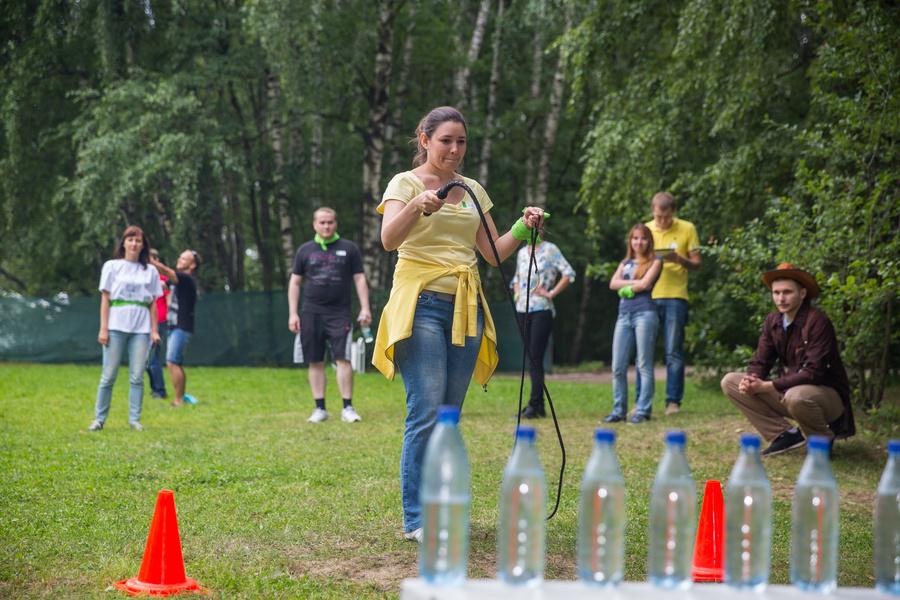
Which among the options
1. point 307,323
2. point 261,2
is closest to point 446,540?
point 307,323

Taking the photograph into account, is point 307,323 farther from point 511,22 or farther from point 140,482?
point 511,22

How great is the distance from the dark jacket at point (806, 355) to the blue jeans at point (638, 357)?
240 cm

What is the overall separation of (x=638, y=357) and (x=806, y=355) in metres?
3.01

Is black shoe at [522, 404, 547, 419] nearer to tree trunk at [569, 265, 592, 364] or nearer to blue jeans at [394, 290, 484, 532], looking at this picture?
blue jeans at [394, 290, 484, 532]

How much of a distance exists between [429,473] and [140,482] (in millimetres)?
5093

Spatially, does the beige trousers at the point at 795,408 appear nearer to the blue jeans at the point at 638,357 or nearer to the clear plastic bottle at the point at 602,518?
the blue jeans at the point at 638,357

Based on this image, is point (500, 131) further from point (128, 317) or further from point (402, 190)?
point (402, 190)

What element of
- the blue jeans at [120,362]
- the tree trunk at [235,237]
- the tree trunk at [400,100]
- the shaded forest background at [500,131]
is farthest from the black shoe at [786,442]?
the tree trunk at [235,237]

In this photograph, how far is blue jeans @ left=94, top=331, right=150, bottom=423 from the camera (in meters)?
10.1

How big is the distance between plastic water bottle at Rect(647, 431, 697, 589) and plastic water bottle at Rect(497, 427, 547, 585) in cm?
31

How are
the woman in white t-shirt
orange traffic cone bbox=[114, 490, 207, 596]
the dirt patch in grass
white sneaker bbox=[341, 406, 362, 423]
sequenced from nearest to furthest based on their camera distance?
1. orange traffic cone bbox=[114, 490, 207, 596]
2. the dirt patch in grass
3. the woman in white t-shirt
4. white sneaker bbox=[341, 406, 362, 423]

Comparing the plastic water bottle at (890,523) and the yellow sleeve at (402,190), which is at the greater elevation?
the yellow sleeve at (402,190)

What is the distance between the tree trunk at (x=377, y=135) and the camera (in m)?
21.2

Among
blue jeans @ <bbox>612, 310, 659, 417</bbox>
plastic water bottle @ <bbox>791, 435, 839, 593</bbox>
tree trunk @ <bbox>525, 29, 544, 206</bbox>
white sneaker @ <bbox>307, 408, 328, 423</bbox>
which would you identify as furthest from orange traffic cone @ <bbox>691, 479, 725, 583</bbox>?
tree trunk @ <bbox>525, 29, 544, 206</bbox>
